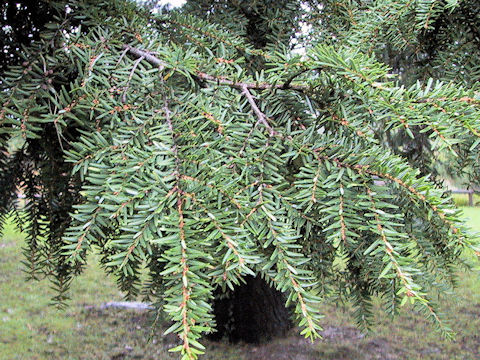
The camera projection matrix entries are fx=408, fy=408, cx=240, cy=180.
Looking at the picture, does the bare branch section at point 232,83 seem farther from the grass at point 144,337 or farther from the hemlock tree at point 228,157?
the grass at point 144,337

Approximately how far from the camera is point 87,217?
555 millimetres

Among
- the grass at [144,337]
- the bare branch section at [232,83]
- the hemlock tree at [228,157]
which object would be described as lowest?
the grass at [144,337]

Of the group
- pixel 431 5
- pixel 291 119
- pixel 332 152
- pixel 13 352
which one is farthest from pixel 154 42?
pixel 13 352

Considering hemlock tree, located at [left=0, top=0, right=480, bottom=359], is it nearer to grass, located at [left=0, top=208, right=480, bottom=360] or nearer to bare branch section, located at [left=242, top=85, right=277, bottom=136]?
bare branch section, located at [left=242, top=85, right=277, bottom=136]

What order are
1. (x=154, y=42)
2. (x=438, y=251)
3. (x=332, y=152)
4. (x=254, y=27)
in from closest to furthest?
(x=332, y=152)
(x=154, y=42)
(x=438, y=251)
(x=254, y=27)

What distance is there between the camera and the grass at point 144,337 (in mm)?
2984

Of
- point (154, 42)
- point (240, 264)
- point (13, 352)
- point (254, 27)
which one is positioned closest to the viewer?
point (240, 264)

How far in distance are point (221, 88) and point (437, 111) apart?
34 centimetres

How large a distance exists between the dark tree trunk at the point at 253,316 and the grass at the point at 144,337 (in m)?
0.08

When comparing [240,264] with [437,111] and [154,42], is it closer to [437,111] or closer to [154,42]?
[437,111]

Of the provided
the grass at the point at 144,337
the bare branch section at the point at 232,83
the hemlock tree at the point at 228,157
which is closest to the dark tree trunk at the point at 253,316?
the grass at the point at 144,337

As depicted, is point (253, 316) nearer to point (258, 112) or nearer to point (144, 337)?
point (144, 337)

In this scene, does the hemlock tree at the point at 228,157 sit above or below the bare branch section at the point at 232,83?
below

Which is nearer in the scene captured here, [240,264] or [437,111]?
[240,264]
